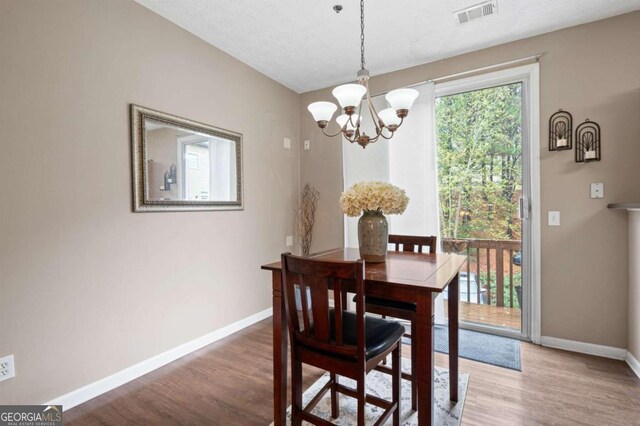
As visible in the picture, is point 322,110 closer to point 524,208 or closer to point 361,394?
point 361,394

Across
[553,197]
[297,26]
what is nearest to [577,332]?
[553,197]

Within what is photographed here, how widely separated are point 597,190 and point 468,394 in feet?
6.13

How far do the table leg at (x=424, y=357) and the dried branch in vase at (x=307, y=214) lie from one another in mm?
2637

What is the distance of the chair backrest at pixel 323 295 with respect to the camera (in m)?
1.25

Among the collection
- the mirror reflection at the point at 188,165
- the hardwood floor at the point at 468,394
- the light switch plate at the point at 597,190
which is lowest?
the hardwood floor at the point at 468,394

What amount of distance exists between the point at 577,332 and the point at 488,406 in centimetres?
129

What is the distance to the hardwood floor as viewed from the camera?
5.84 feet

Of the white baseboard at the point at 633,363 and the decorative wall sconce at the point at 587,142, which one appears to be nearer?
the white baseboard at the point at 633,363

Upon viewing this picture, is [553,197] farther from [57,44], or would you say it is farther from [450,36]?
[57,44]

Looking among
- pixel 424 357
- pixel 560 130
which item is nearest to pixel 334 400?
pixel 424 357

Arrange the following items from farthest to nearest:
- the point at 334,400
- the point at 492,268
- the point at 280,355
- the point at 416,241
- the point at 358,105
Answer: the point at 492,268
the point at 416,241
the point at 358,105
the point at 334,400
the point at 280,355

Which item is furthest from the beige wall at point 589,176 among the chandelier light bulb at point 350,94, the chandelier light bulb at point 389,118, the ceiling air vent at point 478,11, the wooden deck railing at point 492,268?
the chandelier light bulb at point 350,94

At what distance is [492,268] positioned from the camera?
3025 mm

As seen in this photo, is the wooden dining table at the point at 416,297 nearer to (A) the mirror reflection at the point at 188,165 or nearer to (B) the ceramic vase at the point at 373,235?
(B) the ceramic vase at the point at 373,235
